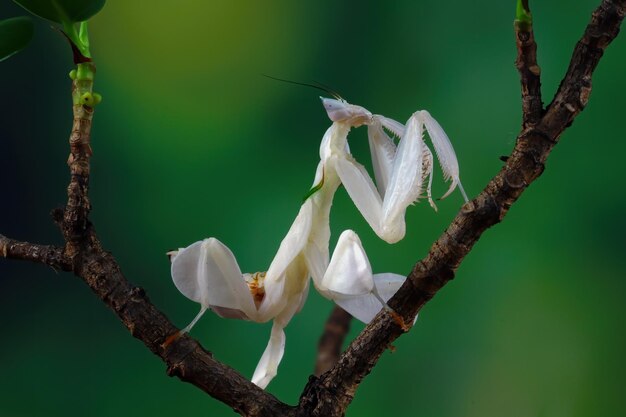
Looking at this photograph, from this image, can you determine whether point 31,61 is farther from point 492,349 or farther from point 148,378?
point 492,349

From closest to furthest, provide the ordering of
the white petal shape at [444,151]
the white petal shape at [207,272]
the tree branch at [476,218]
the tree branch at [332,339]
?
1. the tree branch at [476,218]
2. the white petal shape at [444,151]
3. the white petal shape at [207,272]
4. the tree branch at [332,339]

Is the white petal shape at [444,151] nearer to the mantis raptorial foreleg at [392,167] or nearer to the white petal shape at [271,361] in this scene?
the mantis raptorial foreleg at [392,167]

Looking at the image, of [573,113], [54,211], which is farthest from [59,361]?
[573,113]

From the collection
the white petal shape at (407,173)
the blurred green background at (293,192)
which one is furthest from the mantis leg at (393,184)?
the blurred green background at (293,192)

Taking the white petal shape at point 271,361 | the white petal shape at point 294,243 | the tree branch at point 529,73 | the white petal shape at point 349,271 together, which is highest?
the tree branch at point 529,73

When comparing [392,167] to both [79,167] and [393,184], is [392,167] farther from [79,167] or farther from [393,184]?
[79,167]

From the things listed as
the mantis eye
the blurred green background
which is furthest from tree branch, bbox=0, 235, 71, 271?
the blurred green background

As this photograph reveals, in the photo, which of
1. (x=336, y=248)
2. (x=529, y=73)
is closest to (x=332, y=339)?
(x=336, y=248)

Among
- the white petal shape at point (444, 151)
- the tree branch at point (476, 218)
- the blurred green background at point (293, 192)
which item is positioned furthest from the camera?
the blurred green background at point (293, 192)
